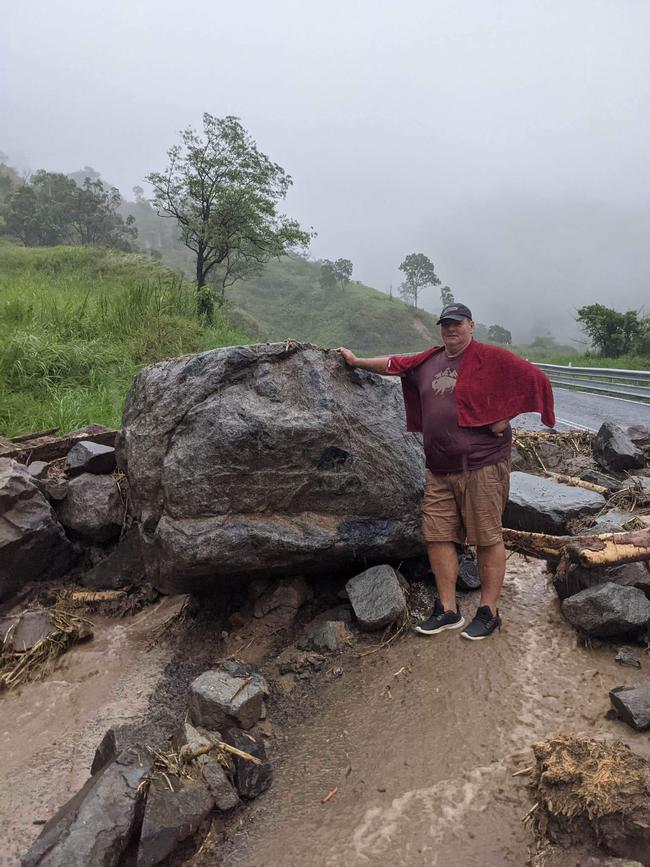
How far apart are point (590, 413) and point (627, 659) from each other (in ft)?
27.4

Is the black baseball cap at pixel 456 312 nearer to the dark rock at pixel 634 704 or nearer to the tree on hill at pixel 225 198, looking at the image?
the dark rock at pixel 634 704

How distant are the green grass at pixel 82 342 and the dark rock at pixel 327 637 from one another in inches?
182

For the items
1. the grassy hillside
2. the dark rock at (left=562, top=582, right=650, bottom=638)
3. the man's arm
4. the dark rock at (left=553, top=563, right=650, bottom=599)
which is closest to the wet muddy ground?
the dark rock at (left=562, top=582, right=650, bottom=638)

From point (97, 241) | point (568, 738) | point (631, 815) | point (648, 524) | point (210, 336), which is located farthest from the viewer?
point (97, 241)

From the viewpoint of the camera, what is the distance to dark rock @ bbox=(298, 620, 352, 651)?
3783 millimetres

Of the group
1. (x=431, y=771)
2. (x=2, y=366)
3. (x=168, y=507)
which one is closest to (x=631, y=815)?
(x=431, y=771)

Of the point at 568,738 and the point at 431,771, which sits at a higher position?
the point at 568,738

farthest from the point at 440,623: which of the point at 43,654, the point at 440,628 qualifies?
the point at 43,654

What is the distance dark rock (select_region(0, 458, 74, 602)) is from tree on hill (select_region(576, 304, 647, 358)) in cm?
1846

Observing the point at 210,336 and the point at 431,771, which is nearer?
→ the point at 431,771

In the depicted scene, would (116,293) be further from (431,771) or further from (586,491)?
(431,771)

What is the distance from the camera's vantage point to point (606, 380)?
564 inches

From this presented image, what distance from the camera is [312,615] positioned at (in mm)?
4152

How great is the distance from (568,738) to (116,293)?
1276 centimetres
